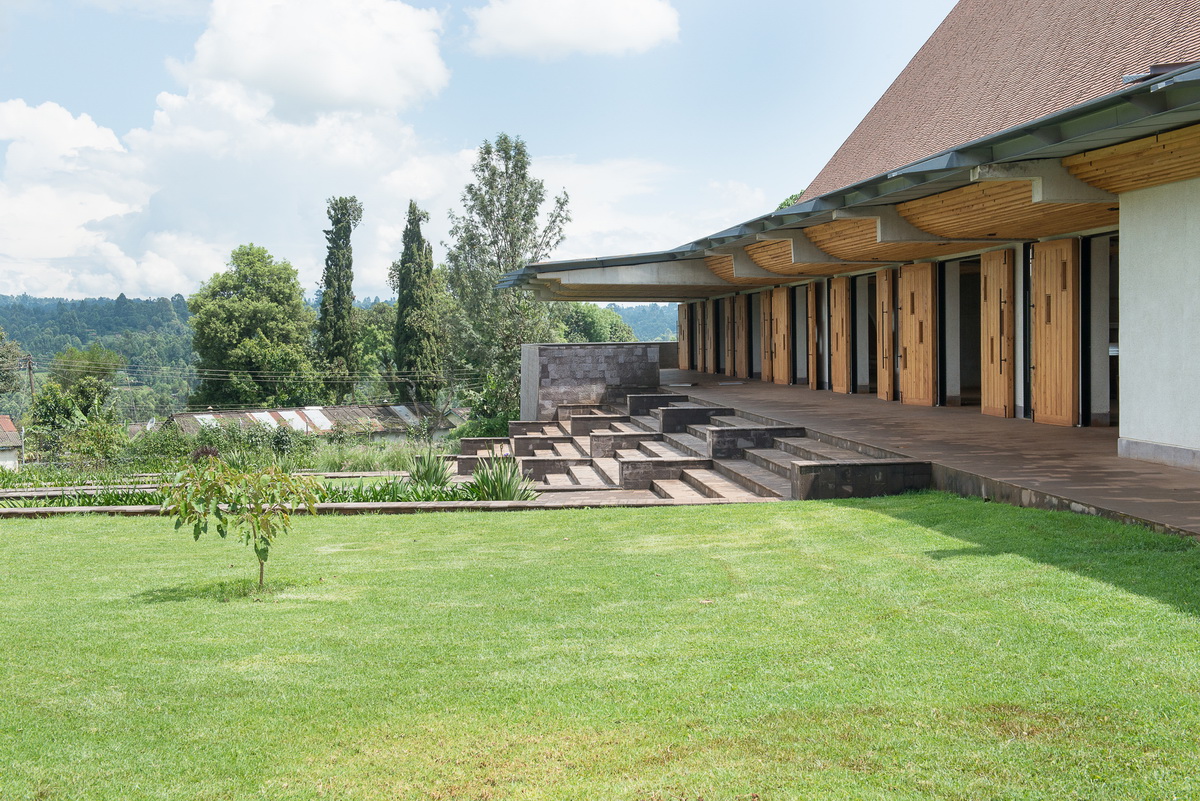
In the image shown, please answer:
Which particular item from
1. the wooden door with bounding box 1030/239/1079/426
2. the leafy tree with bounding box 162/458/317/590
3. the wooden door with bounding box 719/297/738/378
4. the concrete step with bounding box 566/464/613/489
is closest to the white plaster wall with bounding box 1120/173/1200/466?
the wooden door with bounding box 1030/239/1079/426

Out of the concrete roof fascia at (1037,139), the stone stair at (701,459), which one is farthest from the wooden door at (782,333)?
the concrete roof fascia at (1037,139)

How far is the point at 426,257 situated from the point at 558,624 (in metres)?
47.9

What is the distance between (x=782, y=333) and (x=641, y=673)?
805 inches

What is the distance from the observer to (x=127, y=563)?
8.09 m

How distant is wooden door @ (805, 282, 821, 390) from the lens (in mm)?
22016

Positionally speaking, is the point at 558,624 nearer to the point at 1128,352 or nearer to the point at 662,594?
the point at 662,594

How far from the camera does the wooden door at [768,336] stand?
82.1ft

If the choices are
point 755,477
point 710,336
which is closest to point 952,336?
point 755,477

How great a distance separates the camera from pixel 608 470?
1442 centimetres

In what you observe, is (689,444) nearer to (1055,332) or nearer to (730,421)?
(730,421)

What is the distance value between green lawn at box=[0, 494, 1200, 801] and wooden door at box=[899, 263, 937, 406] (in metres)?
9.78

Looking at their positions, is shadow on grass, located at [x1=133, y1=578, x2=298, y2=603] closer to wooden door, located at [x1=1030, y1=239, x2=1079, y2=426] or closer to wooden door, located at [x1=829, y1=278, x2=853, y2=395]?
wooden door, located at [x1=1030, y1=239, x2=1079, y2=426]

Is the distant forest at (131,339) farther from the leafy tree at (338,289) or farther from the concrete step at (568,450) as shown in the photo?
the concrete step at (568,450)

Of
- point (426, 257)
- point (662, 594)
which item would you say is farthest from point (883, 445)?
point (426, 257)
